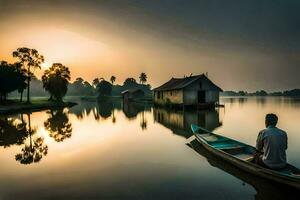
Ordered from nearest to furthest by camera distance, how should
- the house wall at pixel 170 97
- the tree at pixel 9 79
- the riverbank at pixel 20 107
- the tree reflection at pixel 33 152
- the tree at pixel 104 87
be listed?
the tree reflection at pixel 33 152 → the riverbank at pixel 20 107 → the house wall at pixel 170 97 → the tree at pixel 9 79 → the tree at pixel 104 87

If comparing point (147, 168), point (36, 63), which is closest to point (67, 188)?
point (147, 168)

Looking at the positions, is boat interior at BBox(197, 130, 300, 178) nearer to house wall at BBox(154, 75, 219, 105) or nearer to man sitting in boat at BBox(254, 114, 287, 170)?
man sitting in boat at BBox(254, 114, 287, 170)

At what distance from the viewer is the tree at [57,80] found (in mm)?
66125

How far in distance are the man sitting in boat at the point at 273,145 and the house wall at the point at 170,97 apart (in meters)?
33.8

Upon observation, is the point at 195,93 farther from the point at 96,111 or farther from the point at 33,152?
the point at 33,152

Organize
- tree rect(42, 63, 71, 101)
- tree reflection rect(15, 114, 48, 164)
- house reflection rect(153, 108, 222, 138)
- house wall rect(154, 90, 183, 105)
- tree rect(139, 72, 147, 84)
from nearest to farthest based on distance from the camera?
1. tree reflection rect(15, 114, 48, 164)
2. house reflection rect(153, 108, 222, 138)
3. house wall rect(154, 90, 183, 105)
4. tree rect(42, 63, 71, 101)
5. tree rect(139, 72, 147, 84)

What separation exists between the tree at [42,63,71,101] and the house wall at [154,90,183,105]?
28.3m

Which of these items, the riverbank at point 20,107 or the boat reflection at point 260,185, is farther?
the riverbank at point 20,107

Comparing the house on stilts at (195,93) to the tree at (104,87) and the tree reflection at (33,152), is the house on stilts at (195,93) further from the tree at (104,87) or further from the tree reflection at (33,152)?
the tree at (104,87)

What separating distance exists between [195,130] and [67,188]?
1026 cm

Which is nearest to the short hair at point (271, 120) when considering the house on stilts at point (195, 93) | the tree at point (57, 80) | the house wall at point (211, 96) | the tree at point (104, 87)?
the house on stilts at point (195, 93)

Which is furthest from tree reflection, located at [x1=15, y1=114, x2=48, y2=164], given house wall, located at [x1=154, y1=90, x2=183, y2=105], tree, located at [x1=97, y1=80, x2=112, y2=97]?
tree, located at [x1=97, y1=80, x2=112, y2=97]

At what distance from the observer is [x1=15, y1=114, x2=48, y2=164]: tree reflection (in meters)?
12.0

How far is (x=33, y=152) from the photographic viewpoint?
1362 cm
